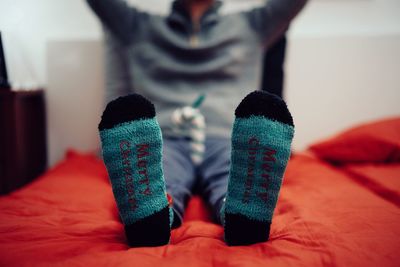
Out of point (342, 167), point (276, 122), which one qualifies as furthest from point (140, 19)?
point (342, 167)

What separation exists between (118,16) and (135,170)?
1.91 feet

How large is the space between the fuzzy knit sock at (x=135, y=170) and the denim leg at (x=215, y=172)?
15 cm

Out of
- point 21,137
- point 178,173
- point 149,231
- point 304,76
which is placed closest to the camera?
point 149,231

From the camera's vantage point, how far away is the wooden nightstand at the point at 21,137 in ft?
3.04

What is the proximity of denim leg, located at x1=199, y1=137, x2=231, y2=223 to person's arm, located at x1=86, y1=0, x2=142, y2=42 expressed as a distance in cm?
40

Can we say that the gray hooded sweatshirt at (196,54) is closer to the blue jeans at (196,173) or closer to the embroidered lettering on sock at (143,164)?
the blue jeans at (196,173)

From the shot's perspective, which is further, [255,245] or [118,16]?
[118,16]

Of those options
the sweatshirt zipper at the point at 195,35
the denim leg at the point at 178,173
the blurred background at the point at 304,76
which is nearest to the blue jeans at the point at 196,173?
the denim leg at the point at 178,173

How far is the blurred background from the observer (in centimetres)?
115

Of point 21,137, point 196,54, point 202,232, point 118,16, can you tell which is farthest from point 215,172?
point 21,137

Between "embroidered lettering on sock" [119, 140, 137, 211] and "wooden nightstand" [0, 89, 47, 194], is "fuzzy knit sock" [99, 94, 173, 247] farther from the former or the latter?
"wooden nightstand" [0, 89, 47, 194]

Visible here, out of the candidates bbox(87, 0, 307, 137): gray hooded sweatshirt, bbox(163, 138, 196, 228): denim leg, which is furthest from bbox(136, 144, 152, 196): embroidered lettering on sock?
bbox(87, 0, 307, 137): gray hooded sweatshirt

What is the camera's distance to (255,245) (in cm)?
49

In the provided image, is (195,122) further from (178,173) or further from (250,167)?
(250,167)
